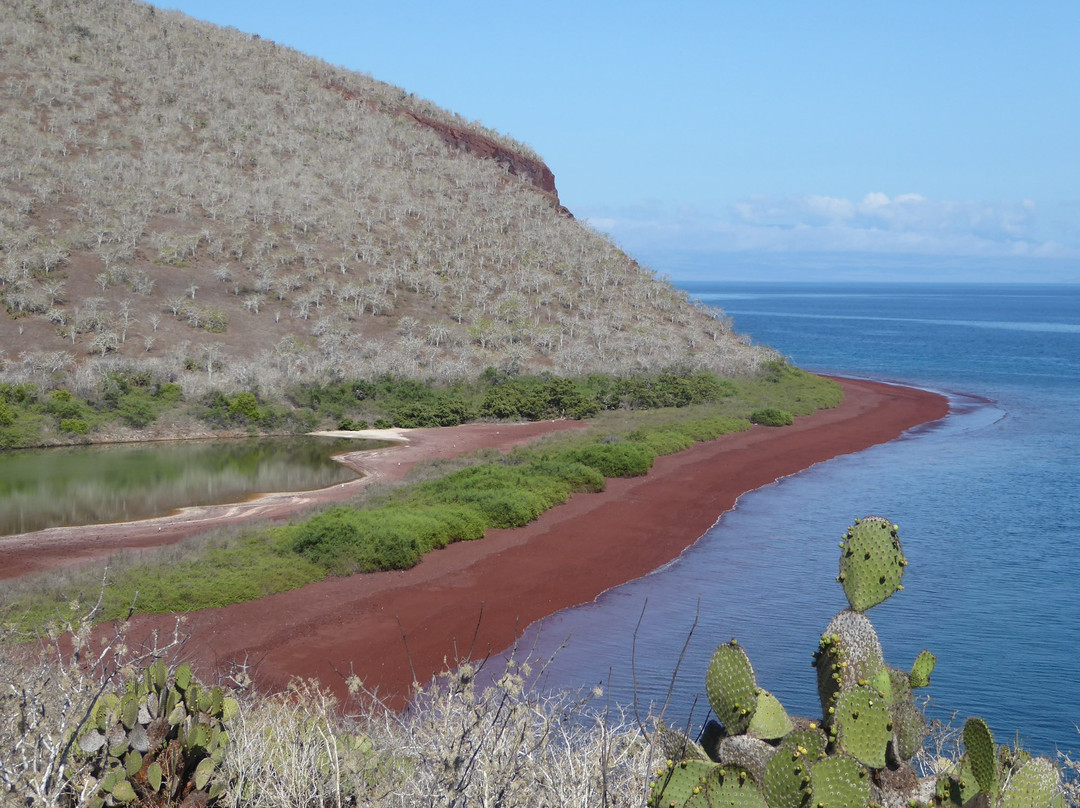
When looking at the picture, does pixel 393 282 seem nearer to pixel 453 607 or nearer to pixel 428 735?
pixel 453 607

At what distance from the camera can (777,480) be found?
1141 inches

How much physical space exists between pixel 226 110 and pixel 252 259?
20458mm

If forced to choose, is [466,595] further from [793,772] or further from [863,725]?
[793,772]

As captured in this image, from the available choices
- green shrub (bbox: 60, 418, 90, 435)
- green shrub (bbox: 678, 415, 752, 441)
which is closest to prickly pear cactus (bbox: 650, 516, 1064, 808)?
green shrub (bbox: 678, 415, 752, 441)

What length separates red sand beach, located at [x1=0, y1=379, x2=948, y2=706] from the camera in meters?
13.4

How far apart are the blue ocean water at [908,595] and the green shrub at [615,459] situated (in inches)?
135

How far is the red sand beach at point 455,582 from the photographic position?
527 inches

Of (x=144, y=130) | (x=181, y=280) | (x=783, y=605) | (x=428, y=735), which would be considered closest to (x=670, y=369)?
(x=181, y=280)

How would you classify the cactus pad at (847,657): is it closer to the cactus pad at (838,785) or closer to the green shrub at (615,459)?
the cactus pad at (838,785)

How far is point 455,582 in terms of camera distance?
690 inches

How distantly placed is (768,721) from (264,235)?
175 ft

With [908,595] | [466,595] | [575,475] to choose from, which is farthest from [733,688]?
[575,475]

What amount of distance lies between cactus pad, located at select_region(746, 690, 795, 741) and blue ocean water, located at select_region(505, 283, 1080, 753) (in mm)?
690

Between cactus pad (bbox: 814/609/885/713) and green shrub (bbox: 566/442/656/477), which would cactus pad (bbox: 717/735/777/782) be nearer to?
cactus pad (bbox: 814/609/885/713)
